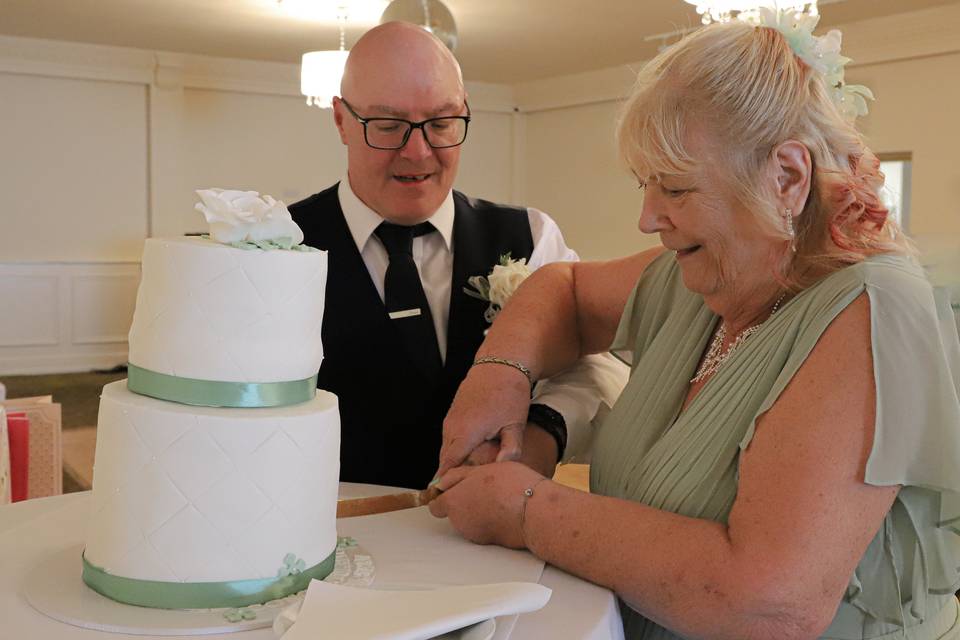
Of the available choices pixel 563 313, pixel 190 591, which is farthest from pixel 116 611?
pixel 563 313

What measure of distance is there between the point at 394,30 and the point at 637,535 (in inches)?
57.6

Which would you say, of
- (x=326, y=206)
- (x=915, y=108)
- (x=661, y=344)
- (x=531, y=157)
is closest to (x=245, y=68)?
(x=531, y=157)

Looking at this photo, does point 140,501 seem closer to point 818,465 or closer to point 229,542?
point 229,542

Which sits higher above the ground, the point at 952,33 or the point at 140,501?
the point at 952,33

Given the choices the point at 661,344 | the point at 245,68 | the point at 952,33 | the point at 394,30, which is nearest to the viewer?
the point at 661,344

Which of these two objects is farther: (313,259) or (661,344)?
(661,344)

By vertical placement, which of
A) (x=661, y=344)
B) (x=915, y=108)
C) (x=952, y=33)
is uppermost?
(x=952, y=33)

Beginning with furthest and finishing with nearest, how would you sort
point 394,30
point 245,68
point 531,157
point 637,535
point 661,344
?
point 531,157 < point 245,68 < point 394,30 < point 661,344 < point 637,535

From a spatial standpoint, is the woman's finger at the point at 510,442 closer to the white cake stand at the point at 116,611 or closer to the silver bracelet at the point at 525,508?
the silver bracelet at the point at 525,508

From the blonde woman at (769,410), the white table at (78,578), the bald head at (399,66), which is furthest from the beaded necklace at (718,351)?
the bald head at (399,66)

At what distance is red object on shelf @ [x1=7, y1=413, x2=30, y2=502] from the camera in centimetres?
296

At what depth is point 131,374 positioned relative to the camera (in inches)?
49.4

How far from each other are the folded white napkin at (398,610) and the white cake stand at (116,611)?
7cm

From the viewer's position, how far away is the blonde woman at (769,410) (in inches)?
48.5
